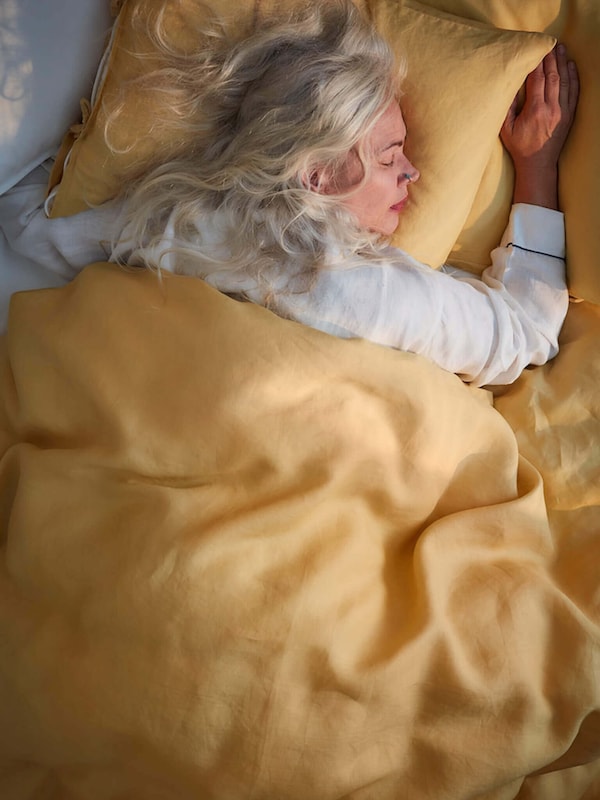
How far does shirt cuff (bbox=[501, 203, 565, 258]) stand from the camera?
1.13m

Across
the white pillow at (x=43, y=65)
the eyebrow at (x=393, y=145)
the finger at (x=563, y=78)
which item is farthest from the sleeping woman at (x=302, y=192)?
the finger at (x=563, y=78)

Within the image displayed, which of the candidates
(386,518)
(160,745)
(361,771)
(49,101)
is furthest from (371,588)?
(49,101)

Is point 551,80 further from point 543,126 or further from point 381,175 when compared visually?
point 381,175

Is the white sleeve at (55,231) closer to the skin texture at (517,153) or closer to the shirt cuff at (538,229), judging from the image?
the skin texture at (517,153)

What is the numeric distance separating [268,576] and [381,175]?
0.59 meters

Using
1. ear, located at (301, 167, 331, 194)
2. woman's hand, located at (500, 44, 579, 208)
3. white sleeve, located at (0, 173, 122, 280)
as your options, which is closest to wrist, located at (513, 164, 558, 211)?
Answer: woman's hand, located at (500, 44, 579, 208)

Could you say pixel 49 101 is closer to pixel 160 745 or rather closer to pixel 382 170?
pixel 382 170

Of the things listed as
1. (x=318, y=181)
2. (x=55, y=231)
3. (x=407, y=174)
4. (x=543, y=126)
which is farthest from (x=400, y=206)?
(x=55, y=231)

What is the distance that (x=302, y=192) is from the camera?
0.96 meters

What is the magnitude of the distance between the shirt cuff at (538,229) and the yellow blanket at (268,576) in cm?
32

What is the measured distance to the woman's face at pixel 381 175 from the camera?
3.25 feet

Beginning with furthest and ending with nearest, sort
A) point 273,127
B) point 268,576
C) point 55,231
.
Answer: point 55,231 < point 273,127 < point 268,576

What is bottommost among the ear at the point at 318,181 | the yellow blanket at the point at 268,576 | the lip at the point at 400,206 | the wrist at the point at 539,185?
the yellow blanket at the point at 268,576

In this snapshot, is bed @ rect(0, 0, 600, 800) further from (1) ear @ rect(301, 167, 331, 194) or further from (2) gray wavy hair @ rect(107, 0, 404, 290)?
(1) ear @ rect(301, 167, 331, 194)
